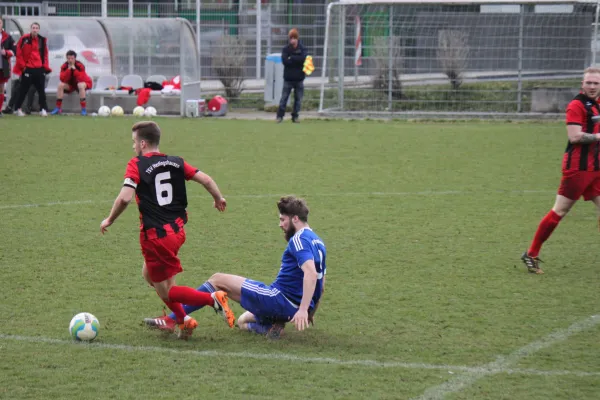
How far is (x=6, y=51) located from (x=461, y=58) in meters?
11.0

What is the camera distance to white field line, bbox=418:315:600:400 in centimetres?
478

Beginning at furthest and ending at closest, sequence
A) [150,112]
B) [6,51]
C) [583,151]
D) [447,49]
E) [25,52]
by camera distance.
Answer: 1. [447,49]
2. [150,112]
3. [25,52]
4. [6,51]
5. [583,151]

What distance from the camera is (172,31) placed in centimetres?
2220

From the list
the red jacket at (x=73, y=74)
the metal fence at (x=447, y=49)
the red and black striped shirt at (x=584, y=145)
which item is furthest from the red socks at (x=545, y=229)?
the red jacket at (x=73, y=74)

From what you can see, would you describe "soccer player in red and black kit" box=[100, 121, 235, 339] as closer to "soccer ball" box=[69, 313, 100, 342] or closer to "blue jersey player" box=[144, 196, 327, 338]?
"blue jersey player" box=[144, 196, 327, 338]

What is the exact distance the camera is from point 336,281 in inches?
285

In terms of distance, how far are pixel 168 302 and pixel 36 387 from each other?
112 cm

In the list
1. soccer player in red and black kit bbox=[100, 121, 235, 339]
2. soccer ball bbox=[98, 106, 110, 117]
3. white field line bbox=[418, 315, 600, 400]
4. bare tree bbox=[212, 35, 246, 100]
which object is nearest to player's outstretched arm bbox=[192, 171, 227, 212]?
soccer player in red and black kit bbox=[100, 121, 235, 339]

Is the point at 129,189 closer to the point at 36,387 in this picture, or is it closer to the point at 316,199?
the point at 36,387

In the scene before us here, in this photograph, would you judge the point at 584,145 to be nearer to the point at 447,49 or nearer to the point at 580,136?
the point at 580,136

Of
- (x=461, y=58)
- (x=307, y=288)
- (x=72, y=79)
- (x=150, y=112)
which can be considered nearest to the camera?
(x=307, y=288)

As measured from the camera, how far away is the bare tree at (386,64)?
2203 centimetres

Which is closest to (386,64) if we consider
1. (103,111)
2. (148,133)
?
(103,111)

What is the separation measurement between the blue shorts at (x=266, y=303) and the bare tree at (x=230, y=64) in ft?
60.3
